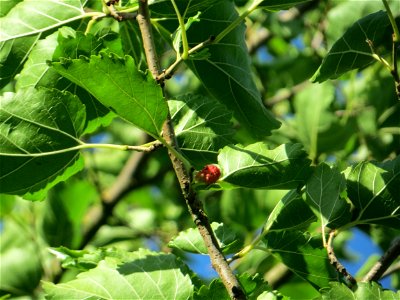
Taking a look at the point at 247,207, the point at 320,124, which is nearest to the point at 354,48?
the point at 247,207

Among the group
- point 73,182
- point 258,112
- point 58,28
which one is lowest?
point 73,182

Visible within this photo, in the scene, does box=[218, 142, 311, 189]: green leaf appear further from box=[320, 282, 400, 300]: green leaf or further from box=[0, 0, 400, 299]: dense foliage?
box=[320, 282, 400, 300]: green leaf

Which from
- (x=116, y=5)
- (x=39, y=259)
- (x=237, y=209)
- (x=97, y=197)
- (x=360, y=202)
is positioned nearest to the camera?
(x=360, y=202)

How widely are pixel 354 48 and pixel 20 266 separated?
1.55 m

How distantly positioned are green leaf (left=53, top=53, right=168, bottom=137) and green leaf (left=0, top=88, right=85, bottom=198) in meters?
0.11

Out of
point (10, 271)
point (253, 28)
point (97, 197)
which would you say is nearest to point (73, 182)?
point (97, 197)

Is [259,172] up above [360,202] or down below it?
above

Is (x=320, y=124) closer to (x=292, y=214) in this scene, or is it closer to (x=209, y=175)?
(x=292, y=214)

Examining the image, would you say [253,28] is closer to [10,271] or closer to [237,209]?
[237,209]

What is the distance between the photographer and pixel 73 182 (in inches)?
105

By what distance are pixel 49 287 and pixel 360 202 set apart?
482mm

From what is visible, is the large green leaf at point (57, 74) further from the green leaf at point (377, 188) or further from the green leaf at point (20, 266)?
the green leaf at point (20, 266)

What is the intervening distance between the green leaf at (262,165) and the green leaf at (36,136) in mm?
246

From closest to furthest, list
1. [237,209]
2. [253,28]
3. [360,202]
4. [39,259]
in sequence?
[360,202] → [237,209] → [39,259] → [253,28]
